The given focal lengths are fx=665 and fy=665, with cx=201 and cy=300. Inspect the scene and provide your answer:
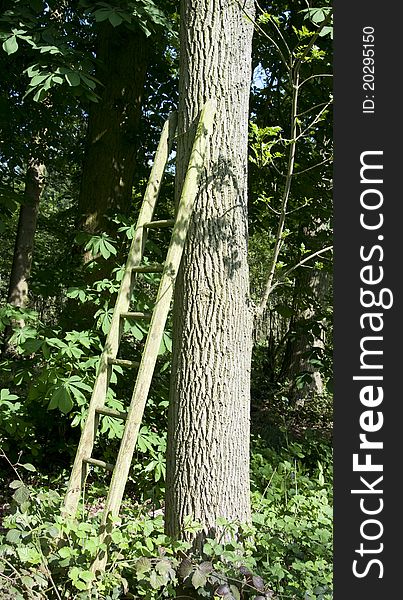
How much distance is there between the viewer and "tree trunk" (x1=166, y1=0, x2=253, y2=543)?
356 cm

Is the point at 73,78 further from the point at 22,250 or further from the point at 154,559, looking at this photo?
the point at 22,250

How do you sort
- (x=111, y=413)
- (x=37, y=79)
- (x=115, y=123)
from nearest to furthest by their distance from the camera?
(x=111, y=413)
(x=37, y=79)
(x=115, y=123)

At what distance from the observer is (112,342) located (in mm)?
3832

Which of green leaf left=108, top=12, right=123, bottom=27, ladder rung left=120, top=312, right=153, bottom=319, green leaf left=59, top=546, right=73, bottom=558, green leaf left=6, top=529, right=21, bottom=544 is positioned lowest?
green leaf left=59, top=546, right=73, bottom=558

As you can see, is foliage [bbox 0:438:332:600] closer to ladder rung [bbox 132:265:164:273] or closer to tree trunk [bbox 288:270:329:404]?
ladder rung [bbox 132:265:164:273]

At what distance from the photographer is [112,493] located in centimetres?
328

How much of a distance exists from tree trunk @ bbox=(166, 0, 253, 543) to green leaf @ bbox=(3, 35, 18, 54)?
1427 mm

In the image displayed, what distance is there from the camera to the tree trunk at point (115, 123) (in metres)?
6.38

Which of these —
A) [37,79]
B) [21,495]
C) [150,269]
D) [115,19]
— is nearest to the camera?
[21,495]

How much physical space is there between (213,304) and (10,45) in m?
2.49

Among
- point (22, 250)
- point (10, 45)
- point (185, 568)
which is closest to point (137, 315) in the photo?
point (185, 568)

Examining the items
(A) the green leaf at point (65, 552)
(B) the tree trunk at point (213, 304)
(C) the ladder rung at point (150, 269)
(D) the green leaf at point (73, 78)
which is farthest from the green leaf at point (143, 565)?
(D) the green leaf at point (73, 78)

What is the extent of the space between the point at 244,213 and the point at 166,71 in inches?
152

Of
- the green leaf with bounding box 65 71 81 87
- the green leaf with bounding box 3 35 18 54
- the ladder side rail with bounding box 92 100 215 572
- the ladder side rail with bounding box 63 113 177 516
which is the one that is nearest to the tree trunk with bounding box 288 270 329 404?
the green leaf with bounding box 65 71 81 87
